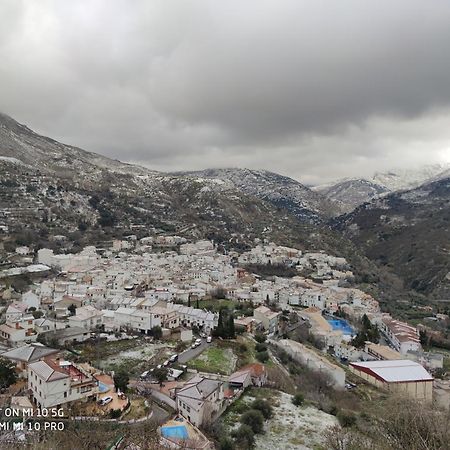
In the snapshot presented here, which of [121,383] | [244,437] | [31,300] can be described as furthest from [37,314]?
[244,437]

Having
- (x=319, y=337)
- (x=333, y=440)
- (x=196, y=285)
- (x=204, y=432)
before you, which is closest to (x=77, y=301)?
(x=196, y=285)

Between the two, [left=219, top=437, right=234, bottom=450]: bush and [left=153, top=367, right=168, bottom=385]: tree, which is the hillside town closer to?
[left=153, top=367, right=168, bottom=385]: tree

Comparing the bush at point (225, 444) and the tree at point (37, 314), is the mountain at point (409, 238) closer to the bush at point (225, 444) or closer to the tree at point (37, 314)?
the tree at point (37, 314)

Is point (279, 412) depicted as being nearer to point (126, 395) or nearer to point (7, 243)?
point (126, 395)

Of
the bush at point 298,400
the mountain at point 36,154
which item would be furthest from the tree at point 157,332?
the mountain at point 36,154

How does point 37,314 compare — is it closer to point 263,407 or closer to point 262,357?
point 262,357
